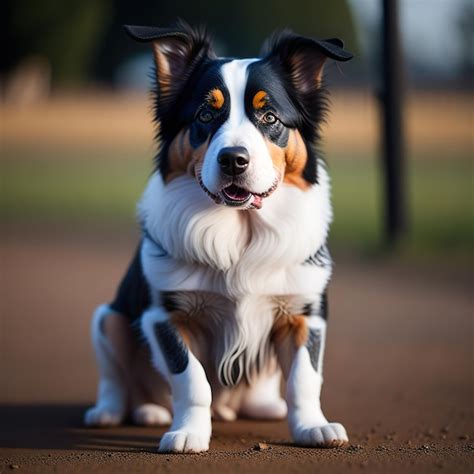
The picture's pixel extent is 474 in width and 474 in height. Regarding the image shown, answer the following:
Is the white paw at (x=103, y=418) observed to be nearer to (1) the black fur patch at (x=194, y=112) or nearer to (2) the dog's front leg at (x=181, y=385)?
(2) the dog's front leg at (x=181, y=385)

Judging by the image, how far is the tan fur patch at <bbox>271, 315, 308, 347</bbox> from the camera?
185 inches

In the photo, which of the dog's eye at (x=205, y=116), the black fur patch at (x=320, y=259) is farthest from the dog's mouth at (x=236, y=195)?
the black fur patch at (x=320, y=259)

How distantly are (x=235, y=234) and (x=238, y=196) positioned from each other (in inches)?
13.3

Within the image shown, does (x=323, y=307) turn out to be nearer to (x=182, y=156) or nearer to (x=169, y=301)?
(x=169, y=301)

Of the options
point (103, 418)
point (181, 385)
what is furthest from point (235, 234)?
point (103, 418)

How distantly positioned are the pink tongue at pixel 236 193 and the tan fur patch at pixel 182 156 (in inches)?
8.9

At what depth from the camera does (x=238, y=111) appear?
443cm

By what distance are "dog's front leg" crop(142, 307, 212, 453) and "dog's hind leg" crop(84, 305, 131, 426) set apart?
1.68ft

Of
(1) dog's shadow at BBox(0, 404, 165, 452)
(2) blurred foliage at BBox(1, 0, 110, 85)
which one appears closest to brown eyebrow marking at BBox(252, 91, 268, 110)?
(1) dog's shadow at BBox(0, 404, 165, 452)

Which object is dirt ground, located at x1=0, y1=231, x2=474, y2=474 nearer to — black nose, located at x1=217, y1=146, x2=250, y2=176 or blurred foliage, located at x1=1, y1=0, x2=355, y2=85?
black nose, located at x1=217, y1=146, x2=250, y2=176

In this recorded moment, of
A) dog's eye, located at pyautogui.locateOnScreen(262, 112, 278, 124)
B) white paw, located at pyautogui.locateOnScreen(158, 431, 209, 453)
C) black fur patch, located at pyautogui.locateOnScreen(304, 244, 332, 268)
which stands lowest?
white paw, located at pyautogui.locateOnScreen(158, 431, 209, 453)

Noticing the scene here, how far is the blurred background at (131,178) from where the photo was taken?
8.17 m

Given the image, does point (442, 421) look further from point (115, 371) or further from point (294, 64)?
point (294, 64)

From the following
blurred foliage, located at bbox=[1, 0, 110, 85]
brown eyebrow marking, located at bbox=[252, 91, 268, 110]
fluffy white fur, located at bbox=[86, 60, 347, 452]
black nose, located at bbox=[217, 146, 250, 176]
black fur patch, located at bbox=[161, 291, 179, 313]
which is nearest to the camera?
black nose, located at bbox=[217, 146, 250, 176]
